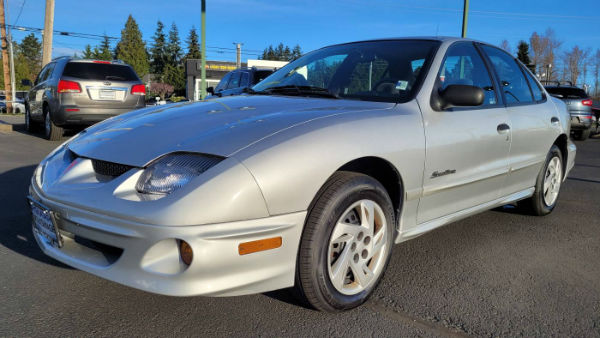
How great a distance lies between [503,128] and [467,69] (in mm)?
528

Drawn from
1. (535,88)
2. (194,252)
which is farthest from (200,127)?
(535,88)

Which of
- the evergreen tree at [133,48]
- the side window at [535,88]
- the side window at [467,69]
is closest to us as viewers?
the side window at [467,69]

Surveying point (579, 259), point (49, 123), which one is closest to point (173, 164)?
point (579, 259)

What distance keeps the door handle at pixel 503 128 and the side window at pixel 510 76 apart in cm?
32

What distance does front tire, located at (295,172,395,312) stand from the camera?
7.07 feet

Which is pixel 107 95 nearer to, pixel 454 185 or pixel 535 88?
pixel 535 88

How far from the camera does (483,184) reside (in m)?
3.25

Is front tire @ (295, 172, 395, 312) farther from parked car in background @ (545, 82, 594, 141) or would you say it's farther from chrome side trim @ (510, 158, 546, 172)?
parked car in background @ (545, 82, 594, 141)

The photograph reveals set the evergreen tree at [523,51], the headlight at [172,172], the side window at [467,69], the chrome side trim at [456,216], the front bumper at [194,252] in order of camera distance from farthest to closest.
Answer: the evergreen tree at [523,51], the side window at [467,69], the chrome side trim at [456,216], the headlight at [172,172], the front bumper at [194,252]

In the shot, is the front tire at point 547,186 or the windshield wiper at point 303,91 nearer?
the windshield wiper at point 303,91

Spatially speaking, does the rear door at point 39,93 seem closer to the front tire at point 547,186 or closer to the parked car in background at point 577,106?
the front tire at point 547,186

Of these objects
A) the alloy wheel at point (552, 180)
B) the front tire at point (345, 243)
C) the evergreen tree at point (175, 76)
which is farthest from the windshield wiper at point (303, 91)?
the evergreen tree at point (175, 76)

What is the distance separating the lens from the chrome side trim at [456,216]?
2.77 metres

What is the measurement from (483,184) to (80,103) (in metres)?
7.71
